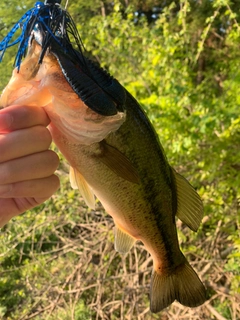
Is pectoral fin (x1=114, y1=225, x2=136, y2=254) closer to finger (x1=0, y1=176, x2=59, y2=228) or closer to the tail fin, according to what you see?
the tail fin

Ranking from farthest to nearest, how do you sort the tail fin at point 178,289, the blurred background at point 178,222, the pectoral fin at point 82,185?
Answer: the blurred background at point 178,222 → the tail fin at point 178,289 → the pectoral fin at point 82,185

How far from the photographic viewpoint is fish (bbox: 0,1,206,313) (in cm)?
101

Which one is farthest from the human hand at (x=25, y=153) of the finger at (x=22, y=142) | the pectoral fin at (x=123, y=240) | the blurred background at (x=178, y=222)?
the blurred background at (x=178, y=222)

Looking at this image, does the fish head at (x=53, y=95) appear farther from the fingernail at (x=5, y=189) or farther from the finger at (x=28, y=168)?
the fingernail at (x=5, y=189)

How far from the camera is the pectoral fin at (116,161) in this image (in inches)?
48.4

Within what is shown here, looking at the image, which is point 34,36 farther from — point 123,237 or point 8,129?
point 123,237

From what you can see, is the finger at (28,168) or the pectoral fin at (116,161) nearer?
the finger at (28,168)

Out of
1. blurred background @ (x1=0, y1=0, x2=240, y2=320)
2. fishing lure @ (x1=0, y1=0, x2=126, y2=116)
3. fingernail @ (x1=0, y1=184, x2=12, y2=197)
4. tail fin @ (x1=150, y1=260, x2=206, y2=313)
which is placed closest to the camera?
fishing lure @ (x1=0, y1=0, x2=126, y2=116)

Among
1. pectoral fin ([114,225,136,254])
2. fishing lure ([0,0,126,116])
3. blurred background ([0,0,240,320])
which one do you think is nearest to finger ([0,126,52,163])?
fishing lure ([0,0,126,116])

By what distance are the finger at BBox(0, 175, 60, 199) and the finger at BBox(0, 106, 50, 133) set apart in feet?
0.58

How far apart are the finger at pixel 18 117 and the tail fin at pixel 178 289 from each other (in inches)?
42.1

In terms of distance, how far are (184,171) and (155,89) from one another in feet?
4.76

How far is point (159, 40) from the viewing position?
→ 14.5 ft

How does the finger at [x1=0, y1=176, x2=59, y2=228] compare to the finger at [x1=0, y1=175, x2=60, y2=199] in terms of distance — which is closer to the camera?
the finger at [x1=0, y1=175, x2=60, y2=199]
